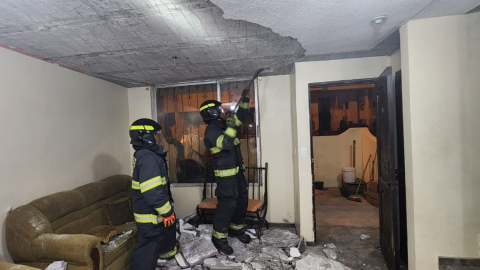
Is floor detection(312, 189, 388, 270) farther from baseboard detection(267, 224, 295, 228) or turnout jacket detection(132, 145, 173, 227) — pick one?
turnout jacket detection(132, 145, 173, 227)

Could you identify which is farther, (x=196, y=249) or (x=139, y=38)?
(x=196, y=249)

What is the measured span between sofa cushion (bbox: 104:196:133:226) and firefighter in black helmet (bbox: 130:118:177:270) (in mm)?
822

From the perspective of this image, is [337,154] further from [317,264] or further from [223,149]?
[223,149]

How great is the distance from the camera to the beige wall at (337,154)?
5453 millimetres

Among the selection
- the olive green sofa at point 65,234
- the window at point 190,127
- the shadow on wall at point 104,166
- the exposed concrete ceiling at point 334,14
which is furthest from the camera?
the window at point 190,127

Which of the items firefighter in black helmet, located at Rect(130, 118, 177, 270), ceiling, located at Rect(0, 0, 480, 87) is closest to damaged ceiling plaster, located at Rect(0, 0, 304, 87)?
ceiling, located at Rect(0, 0, 480, 87)

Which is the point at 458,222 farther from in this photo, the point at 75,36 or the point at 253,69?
the point at 75,36

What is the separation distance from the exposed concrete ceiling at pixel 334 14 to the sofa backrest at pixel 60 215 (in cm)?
249

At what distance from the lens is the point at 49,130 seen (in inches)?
100

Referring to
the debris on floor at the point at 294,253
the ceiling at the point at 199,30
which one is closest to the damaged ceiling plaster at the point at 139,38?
the ceiling at the point at 199,30

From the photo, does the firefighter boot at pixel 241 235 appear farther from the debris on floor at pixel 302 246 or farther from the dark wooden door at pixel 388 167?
the dark wooden door at pixel 388 167

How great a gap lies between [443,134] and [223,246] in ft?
8.15

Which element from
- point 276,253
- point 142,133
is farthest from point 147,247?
point 276,253

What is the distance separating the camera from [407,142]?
1995mm
